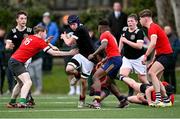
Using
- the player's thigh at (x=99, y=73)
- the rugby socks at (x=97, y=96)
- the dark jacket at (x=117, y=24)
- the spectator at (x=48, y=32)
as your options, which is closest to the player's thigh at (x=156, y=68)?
the player's thigh at (x=99, y=73)

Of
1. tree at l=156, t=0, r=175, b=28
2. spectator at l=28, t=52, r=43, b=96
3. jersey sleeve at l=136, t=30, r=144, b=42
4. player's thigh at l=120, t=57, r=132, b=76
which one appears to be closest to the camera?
player's thigh at l=120, t=57, r=132, b=76

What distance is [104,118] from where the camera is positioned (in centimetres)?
1555

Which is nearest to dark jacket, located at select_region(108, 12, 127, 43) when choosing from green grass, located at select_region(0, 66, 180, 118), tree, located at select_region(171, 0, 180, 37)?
tree, located at select_region(171, 0, 180, 37)

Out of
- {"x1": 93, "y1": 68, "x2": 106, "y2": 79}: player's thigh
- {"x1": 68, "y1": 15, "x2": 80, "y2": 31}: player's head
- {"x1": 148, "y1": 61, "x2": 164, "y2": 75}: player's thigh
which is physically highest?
{"x1": 68, "y1": 15, "x2": 80, "y2": 31}: player's head

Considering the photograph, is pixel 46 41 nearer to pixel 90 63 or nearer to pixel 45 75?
pixel 90 63

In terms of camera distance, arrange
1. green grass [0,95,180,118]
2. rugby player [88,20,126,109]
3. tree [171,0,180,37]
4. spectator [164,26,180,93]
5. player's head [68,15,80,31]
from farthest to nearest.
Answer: tree [171,0,180,37], spectator [164,26,180,93], rugby player [88,20,126,109], player's head [68,15,80,31], green grass [0,95,180,118]

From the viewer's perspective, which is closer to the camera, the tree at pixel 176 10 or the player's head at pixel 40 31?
the player's head at pixel 40 31

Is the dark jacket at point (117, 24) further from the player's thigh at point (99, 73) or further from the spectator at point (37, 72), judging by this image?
the player's thigh at point (99, 73)

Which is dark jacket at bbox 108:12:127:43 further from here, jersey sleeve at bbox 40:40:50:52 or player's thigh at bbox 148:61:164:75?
jersey sleeve at bbox 40:40:50:52

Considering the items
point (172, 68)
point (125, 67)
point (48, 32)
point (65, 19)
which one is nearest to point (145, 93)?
point (125, 67)

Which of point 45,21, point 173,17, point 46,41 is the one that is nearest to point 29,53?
point 46,41

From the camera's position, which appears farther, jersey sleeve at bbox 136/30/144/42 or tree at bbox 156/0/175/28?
tree at bbox 156/0/175/28

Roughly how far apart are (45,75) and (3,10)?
483cm

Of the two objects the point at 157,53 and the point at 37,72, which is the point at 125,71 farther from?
the point at 37,72
